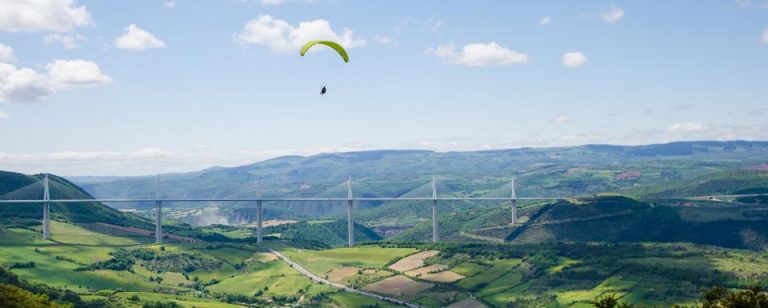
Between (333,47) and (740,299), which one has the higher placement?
(333,47)

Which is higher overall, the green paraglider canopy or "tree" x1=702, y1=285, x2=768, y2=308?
the green paraglider canopy

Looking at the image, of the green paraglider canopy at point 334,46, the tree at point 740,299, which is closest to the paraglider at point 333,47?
the green paraglider canopy at point 334,46

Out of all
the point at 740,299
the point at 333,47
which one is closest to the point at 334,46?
the point at 333,47

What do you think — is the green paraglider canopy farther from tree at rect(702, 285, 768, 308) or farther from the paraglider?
tree at rect(702, 285, 768, 308)

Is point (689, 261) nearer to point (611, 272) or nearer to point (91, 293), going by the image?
point (611, 272)

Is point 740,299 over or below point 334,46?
below

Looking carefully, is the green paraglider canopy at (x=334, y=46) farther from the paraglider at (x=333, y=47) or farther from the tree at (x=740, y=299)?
the tree at (x=740, y=299)

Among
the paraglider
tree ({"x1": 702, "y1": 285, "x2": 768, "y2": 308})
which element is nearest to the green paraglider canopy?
the paraglider

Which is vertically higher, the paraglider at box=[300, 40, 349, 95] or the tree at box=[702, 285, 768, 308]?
the paraglider at box=[300, 40, 349, 95]

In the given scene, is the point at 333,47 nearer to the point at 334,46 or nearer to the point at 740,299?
the point at 334,46

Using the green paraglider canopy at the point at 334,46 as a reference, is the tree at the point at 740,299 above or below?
below

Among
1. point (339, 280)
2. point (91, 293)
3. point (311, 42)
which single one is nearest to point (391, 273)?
point (339, 280)
